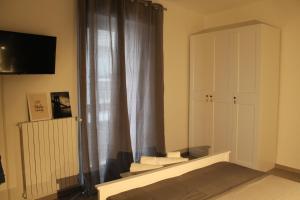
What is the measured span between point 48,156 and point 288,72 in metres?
3.21

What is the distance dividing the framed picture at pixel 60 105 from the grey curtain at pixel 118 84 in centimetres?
16

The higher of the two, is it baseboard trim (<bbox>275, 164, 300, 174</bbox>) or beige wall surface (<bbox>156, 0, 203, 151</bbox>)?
beige wall surface (<bbox>156, 0, 203, 151</bbox>)

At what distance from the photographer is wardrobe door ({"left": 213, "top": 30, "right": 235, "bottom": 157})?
11.4 ft

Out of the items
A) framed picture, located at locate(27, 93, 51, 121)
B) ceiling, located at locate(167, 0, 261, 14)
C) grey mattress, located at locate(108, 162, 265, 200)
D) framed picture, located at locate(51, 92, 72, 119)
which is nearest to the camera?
grey mattress, located at locate(108, 162, 265, 200)

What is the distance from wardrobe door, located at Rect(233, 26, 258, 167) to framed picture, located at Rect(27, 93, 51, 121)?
2442mm

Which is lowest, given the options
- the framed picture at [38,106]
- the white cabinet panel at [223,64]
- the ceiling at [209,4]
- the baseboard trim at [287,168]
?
the baseboard trim at [287,168]

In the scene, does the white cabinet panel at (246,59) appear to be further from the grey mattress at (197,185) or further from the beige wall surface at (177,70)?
the grey mattress at (197,185)

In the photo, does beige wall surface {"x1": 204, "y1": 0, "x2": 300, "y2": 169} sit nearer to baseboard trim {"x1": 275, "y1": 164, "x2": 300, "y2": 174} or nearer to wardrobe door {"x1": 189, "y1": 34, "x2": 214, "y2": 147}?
baseboard trim {"x1": 275, "y1": 164, "x2": 300, "y2": 174}

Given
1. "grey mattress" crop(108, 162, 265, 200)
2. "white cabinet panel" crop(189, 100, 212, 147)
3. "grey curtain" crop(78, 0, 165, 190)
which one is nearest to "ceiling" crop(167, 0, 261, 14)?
"grey curtain" crop(78, 0, 165, 190)

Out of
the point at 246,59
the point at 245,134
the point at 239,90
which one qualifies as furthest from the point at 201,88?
the point at 245,134

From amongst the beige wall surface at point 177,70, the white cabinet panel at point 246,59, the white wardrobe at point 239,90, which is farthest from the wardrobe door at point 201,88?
the white cabinet panel at point 246,59

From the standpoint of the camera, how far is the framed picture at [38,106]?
96.0 inches

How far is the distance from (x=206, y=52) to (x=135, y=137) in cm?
171

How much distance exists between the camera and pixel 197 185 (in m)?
1.67
